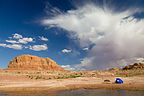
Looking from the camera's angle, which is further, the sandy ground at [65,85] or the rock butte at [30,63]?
the rock butte at [30,63]

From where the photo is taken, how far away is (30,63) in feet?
546

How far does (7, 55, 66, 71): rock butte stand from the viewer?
514 feet

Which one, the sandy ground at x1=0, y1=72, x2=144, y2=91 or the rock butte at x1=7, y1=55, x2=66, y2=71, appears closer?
the sandy ground at x1=0, y1=72, x2=144, y2=91

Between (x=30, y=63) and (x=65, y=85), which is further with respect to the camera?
(x=30, y=63)

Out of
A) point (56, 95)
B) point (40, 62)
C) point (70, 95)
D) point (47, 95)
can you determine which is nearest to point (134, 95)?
point (70, 95)

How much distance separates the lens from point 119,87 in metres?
21.3

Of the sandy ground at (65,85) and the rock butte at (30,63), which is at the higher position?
the rock butte at (30,63)

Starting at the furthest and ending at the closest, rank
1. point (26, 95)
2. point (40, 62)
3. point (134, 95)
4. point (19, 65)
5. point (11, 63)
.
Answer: point (40, 62) < point (11, 63) < point (19, 65) < point (26, 95) < point (134, 95)

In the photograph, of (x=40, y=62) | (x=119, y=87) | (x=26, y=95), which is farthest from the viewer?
(x=40, y=62)

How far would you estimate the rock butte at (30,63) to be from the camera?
514ft

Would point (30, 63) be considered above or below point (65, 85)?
above

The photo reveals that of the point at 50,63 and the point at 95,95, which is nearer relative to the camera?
the point at 95,95

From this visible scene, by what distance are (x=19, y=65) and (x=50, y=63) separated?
143 feet

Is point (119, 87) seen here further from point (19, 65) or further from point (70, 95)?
point (19, 65)
